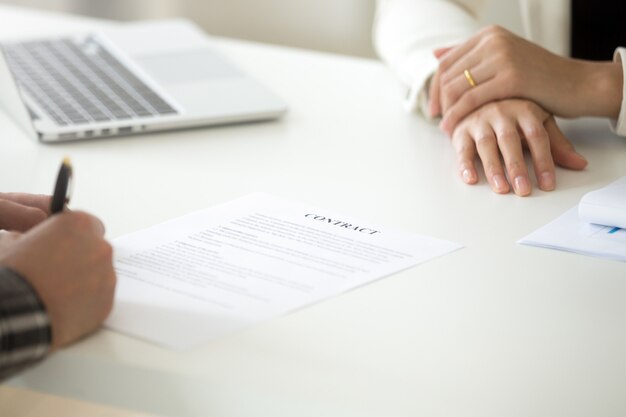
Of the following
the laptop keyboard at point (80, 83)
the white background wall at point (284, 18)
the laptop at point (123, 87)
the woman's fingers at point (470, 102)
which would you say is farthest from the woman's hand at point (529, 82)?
the white background wall at point (284, 18)

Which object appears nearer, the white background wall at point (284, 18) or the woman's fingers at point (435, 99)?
the woman's fingers at point (435, 99)

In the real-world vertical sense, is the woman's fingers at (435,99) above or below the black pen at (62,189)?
below

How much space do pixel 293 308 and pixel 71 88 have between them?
2.11ft

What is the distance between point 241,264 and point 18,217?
195 mm

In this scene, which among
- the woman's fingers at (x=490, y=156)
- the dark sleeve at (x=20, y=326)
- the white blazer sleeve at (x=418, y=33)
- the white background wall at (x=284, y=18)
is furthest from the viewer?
the white background wall at (x=284, y=18)

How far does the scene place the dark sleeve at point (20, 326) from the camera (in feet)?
2.10

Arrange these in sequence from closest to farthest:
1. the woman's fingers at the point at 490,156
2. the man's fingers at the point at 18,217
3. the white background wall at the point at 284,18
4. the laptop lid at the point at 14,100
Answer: the man's fingers at the point at 18,217
the woman's fingers at the point at 490,156
the laptop lid at the point at 14,100
the white background wall at the point at 284,18

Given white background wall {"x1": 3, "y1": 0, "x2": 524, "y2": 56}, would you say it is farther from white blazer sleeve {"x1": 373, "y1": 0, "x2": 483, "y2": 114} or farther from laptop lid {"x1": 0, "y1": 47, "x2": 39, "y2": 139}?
laptop lid {"x1": 0, "y1": 47, "x2": 39, "y2": 139}

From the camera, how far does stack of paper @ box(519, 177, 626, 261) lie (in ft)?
2.81

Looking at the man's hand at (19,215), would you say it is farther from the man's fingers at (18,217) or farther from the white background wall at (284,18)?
the white background wall at (284,18)

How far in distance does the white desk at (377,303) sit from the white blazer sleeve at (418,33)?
10cm

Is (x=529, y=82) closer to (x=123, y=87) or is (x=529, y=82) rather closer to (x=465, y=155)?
(x=465, y=155)

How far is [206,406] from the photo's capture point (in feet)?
2.15

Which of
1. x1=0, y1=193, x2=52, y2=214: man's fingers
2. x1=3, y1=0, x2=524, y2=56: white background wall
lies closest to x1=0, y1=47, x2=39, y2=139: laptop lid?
x1=0, y1=193, x2=52, y2=214: man's fingers
